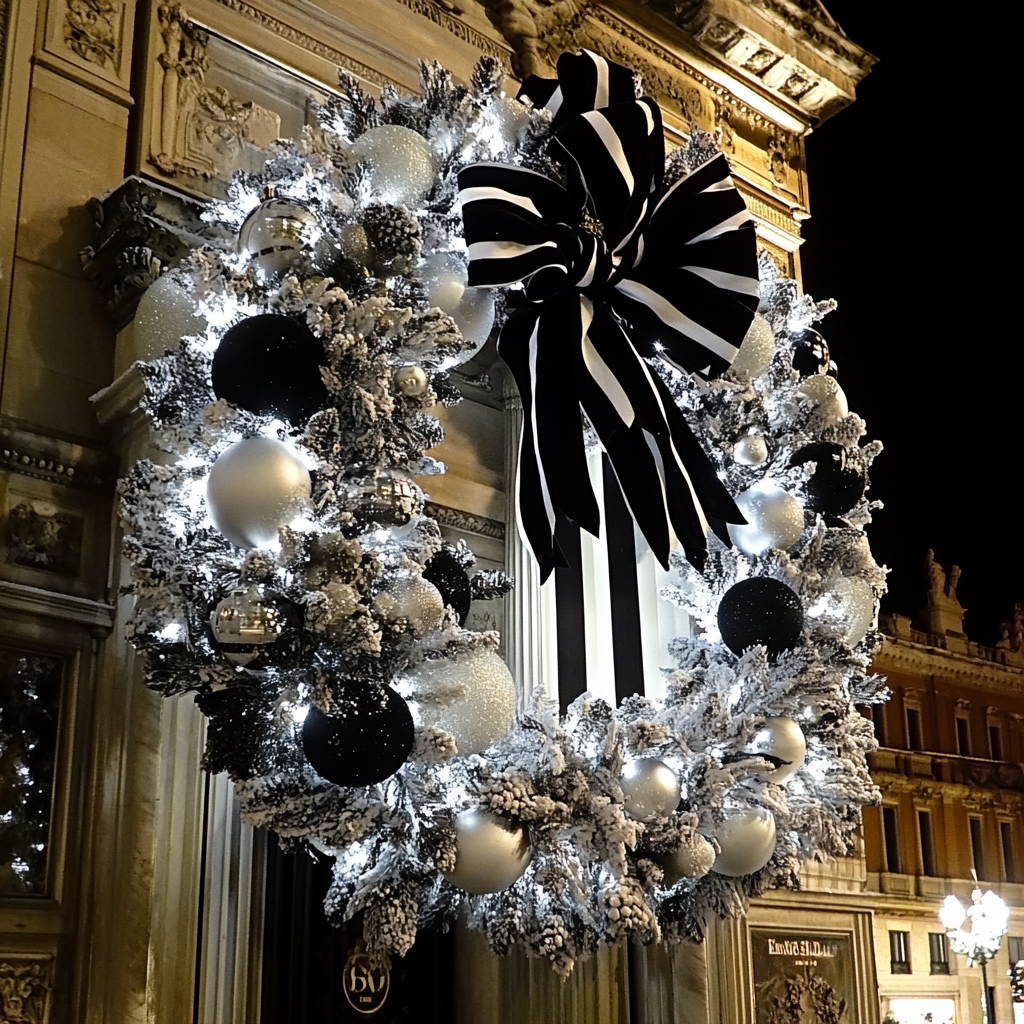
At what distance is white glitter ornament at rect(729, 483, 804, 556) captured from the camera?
4.41 metres

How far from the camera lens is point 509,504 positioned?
4.78 metres

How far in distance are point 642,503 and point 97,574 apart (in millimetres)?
1787

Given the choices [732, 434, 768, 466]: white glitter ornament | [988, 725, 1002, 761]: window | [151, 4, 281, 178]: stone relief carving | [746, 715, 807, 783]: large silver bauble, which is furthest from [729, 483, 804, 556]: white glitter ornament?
[988, 725, 1002, 761]: window

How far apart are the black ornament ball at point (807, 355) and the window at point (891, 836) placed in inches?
848

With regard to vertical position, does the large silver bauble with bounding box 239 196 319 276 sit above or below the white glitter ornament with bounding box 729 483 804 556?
above

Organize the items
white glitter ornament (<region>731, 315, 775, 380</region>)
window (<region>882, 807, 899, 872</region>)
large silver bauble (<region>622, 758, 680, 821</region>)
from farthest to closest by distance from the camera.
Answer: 1. window (<region>882, 807, 899, 872</region>)
2. white glitter ornament (<region>731, 315, 775, 380</region>)
3. large silver bauble (<region>622, 758, 680, 821</region>)

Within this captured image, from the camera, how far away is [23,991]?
11.1ft

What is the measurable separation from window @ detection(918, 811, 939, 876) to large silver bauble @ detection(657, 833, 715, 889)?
2360 centimetres

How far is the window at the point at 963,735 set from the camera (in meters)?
27.2

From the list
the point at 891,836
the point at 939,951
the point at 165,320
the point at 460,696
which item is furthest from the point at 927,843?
the point at 165,320

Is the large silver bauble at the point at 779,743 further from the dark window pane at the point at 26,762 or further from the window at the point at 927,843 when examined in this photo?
the window at the point at 927,843

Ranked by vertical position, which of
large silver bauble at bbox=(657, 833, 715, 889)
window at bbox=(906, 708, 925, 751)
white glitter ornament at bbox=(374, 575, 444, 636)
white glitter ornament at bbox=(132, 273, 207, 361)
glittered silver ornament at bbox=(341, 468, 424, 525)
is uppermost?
window at bbox=(906, 708, 925, 751)

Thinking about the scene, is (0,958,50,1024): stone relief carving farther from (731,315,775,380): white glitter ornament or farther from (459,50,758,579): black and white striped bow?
(731,315,775,380): white glitter ornament

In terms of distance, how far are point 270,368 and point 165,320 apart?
634 mm
